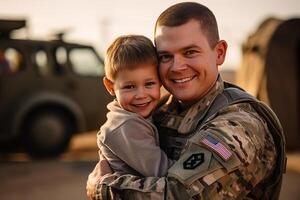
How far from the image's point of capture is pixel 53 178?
6.78 metres

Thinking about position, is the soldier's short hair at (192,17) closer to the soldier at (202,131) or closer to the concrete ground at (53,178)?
the soldier at (202,131)

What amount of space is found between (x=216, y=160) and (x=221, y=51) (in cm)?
61

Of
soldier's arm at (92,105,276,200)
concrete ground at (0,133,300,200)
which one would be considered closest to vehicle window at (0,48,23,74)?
concrete ground at (0,133,300,200)

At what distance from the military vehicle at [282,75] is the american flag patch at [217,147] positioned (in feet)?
21.2

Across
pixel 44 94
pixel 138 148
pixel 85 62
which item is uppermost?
pixel 138 148

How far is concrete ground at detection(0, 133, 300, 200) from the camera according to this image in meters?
5.79

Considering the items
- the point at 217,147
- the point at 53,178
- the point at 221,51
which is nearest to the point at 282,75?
the point at 53,178

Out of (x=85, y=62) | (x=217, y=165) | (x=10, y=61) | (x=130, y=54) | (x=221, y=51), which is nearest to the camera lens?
(x=217, y=165)

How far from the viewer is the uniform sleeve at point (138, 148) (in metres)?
1.85

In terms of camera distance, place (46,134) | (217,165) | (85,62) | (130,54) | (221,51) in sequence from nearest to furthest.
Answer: (217,165) → (130,54) → (221,51) → (46,134) → (85,62)

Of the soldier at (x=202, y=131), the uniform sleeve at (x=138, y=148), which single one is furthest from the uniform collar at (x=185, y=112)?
Answer: the uniform sleeve at (x=138, y=148)

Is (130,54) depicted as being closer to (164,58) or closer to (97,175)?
(164,58)

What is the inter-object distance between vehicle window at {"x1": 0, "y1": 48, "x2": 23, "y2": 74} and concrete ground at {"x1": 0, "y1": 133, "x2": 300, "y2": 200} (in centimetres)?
149

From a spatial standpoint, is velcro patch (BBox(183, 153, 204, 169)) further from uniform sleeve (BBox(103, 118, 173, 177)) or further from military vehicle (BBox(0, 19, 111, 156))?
military vehicle (BBox(0, 19, 111, 156))
